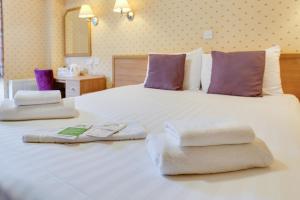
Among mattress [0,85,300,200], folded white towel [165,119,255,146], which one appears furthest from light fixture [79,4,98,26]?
folded white towel [165,119,255,146]

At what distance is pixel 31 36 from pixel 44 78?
1.02 metres

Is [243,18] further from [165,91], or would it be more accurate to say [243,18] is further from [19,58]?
[19,58]

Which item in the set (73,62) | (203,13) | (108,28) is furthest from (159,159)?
(73,62)

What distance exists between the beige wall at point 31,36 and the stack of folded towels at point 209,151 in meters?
3.65

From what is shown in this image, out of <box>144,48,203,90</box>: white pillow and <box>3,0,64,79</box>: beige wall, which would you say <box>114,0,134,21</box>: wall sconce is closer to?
<box>144,48,203,90</box>: white pillow

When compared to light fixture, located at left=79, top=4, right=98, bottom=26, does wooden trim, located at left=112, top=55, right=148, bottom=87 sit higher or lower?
lower

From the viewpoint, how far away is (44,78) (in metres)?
3.43

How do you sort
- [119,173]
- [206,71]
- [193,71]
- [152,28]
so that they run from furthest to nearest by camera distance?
[152,28] → [193,71] → [206,71] → [119,173]

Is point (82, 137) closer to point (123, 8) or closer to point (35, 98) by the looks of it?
point (35, 98)

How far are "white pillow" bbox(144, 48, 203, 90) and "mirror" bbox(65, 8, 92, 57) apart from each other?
71.5 inches

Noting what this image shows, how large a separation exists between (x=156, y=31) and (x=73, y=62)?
1.59 m

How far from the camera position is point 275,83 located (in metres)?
2.25

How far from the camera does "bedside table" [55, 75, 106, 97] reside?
11.0 feet

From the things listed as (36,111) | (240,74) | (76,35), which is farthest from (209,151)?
(76,35)
